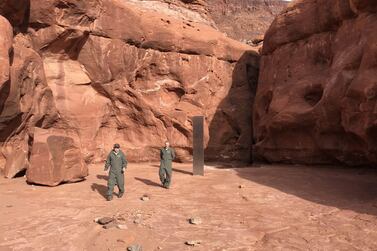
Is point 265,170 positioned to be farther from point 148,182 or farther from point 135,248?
point 135,248

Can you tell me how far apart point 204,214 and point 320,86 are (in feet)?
27.5

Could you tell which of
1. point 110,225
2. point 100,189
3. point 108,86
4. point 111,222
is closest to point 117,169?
point 100,189

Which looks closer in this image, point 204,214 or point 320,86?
point 204,214

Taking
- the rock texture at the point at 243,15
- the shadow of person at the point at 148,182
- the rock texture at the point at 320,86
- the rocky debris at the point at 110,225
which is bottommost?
the shadow of person at the point at 148,182

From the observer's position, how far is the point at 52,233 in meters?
6.19

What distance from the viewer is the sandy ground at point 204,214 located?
230 inches

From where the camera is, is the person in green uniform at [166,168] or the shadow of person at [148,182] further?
the shadow of person at [148,182]

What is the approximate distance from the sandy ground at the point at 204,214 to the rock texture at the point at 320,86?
6.52 feet

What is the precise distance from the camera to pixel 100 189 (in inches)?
389

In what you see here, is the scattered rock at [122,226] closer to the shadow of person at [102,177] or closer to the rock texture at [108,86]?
the rock texture at [108,86]

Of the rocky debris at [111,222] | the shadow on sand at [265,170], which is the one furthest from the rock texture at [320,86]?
the rocky debris at [111,222]

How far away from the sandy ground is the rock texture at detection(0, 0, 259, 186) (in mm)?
1797

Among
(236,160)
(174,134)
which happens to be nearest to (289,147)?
(236,160)

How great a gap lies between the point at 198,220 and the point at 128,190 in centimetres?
352
